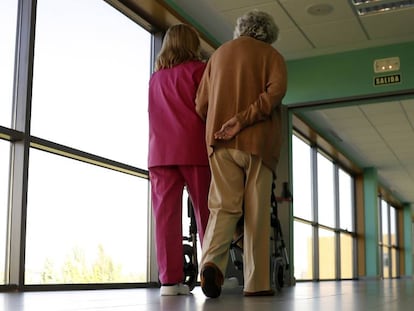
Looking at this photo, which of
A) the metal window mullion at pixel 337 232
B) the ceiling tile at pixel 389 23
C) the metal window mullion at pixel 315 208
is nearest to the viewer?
the ceiling tile at pixel 389 23

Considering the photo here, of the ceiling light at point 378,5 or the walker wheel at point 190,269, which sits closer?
the walker wheel at point 190,269

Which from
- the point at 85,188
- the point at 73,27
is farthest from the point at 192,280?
the point at 73,27

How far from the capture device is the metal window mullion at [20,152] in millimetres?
3465

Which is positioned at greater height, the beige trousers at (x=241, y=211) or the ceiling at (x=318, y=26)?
the ceiling at (x=318, y=26)

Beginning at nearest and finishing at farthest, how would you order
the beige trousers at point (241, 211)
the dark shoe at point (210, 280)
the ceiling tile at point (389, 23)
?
the dark shoe at point (210, 280) → the beige trousers at point (241, 211) → the ceiling tile at point (389, 23)

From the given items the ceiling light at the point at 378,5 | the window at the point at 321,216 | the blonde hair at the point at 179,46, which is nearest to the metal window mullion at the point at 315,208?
the window at the point at 321,216

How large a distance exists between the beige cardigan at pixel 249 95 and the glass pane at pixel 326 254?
324 inches

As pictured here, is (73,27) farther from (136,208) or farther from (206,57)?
(206,57)

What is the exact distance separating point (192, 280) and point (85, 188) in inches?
42.5

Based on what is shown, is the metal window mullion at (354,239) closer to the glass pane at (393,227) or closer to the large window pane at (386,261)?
the large window pane at (386,261)

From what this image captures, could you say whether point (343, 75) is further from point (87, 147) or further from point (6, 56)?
point (6, 56)

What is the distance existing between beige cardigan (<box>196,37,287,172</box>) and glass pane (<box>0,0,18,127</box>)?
1397 mm

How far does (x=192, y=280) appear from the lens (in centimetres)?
378

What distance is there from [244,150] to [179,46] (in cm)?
67
